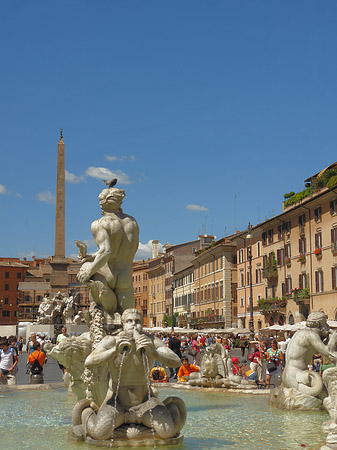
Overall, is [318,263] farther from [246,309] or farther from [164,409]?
[164,409]

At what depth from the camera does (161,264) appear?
112m

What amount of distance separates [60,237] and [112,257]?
38299mm

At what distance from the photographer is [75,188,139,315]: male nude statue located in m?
8.88

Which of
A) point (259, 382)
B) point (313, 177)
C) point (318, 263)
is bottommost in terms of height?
point (259, 382)

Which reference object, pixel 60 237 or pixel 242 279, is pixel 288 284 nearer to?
pixel 242 279

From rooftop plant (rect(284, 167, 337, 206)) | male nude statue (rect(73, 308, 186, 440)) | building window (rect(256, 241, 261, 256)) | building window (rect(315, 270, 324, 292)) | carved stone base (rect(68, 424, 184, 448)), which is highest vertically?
rooftop plant (rect(284, 167, 337, 206))

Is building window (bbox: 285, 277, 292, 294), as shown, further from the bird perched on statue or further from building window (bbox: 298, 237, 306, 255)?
the bird perched on statue

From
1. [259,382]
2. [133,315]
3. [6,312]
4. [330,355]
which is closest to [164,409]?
[133,315]

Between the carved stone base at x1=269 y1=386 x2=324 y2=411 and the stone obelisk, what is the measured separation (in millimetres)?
37009

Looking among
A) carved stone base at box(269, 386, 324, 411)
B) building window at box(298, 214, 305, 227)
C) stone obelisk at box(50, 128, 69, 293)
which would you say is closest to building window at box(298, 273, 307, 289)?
building window at box(298, 214, 305, 227)

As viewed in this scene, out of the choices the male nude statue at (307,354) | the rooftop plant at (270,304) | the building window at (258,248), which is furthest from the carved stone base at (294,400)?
the building window at (258,248)

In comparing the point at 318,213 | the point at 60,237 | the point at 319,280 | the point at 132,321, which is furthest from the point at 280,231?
the point at 132,321

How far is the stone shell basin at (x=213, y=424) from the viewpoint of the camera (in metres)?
6.59

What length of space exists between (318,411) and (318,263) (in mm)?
40835
